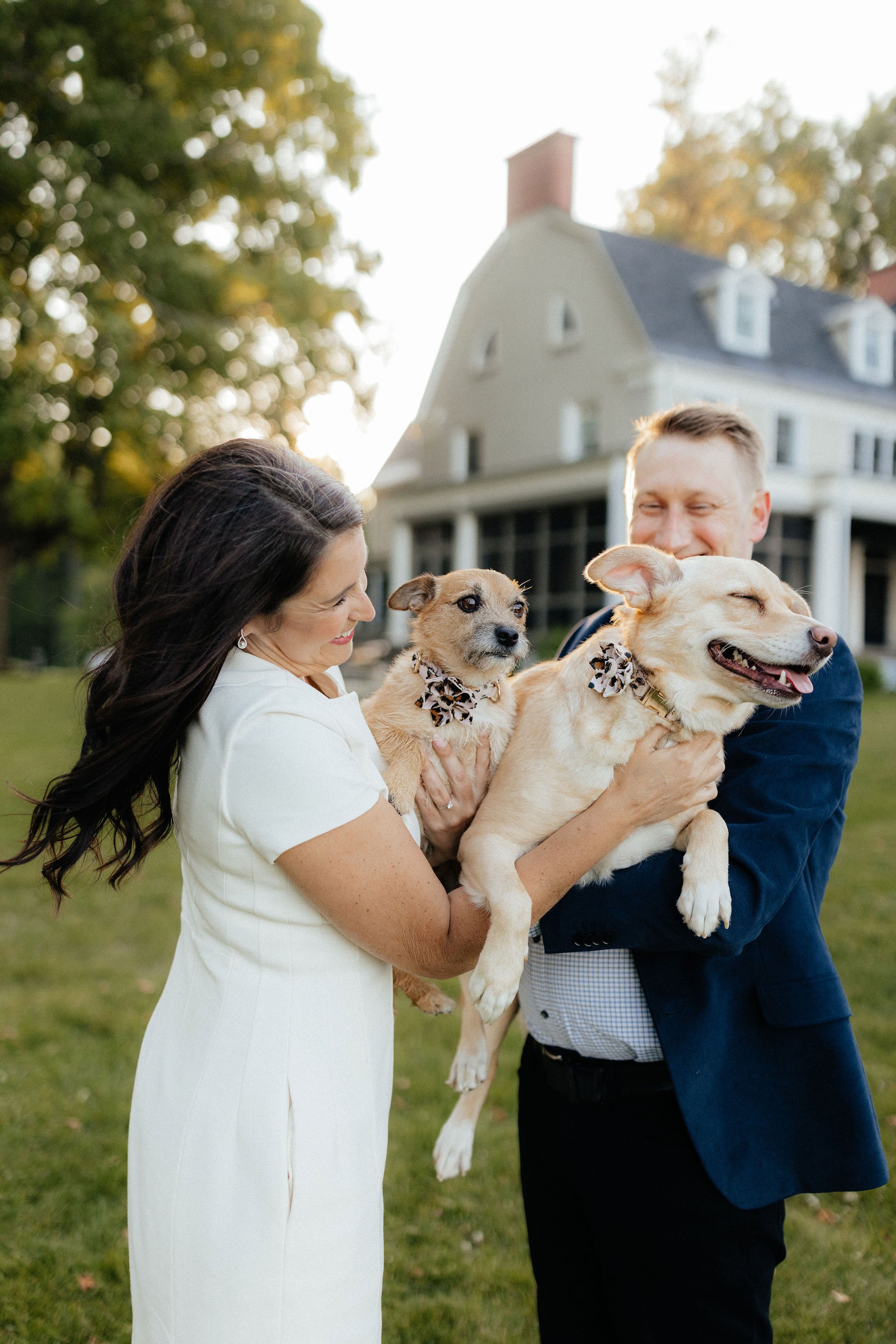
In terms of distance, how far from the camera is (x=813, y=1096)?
2.01m

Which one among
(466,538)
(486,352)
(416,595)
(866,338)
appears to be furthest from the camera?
(486,352)

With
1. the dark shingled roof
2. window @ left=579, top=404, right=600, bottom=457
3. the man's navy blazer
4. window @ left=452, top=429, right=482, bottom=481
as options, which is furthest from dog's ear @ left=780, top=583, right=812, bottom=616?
window @ left=452, top=429, right=482, bottom=481

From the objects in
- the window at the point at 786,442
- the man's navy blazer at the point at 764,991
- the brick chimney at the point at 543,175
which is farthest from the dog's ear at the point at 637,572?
the brick chimney at the point at 543,175

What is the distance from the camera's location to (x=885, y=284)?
2503cm

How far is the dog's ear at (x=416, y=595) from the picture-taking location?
328 cm

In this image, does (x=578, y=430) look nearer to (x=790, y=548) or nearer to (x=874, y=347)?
(x=790, y=548)

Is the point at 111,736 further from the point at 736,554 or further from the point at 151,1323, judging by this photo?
the point at 736,554

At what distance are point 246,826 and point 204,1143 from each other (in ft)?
1.76

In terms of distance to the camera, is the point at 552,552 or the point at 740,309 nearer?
the point at 740,309

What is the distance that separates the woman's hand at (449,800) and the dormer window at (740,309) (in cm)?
1843

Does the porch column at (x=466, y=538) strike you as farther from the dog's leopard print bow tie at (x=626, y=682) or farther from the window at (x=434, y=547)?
the dog's leopard print bow tie at (x=626, y=682)

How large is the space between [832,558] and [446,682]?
1806cm

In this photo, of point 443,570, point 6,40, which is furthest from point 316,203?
point 443,570

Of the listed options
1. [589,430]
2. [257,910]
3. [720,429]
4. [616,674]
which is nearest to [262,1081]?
[257,910]
